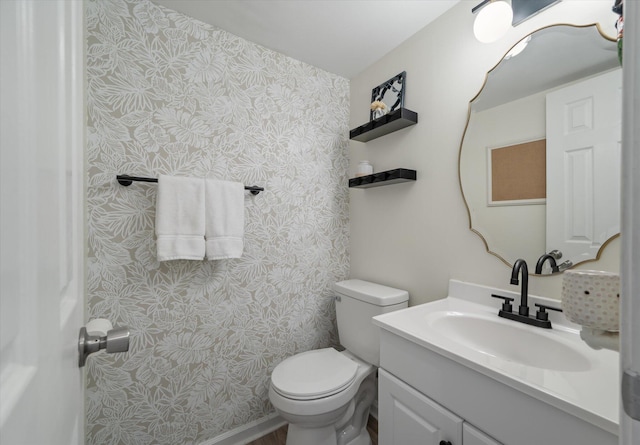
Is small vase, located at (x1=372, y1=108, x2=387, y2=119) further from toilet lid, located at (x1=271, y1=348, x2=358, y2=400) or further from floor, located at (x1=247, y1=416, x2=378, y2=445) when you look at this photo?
floor, located at (x1=247, y1=416, x2=378, y2=445)

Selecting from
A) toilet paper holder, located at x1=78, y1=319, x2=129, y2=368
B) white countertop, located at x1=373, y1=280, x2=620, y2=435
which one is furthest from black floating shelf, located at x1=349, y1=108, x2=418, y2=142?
toilet paper holder, located at x1=78, y1=319, x2=129, y2=368

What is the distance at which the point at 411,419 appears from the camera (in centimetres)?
94

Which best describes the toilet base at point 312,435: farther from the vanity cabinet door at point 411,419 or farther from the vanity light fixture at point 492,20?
the vanity light fixture at point 492,20

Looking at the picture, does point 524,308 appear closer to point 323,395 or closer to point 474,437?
point 474,437

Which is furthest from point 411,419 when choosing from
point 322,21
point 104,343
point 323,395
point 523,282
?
point 322,21

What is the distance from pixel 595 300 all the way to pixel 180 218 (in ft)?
4.61

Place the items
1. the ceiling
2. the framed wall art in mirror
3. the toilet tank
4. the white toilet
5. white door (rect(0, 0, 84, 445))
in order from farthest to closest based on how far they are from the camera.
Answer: the framed wall art in mirror < the toilet tank < the ceiling < the white toilet < white door (rect(0, 0, 84, 445))

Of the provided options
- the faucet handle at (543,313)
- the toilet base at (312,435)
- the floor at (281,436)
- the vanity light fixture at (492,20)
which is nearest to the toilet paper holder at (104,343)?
the toilet base at (312,435)

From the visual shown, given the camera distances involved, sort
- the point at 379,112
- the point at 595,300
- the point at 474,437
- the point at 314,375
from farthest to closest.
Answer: the point at 379,112, the point at 314,375, the point at 474,437, the point at 595,300

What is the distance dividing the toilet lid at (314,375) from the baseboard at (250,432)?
467 mm

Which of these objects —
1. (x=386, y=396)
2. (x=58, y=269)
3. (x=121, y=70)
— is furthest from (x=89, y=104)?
(x=386, y=396)

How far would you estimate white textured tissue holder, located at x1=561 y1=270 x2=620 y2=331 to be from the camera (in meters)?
0.44

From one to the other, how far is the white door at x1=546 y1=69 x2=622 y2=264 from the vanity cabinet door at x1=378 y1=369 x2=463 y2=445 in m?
0.70

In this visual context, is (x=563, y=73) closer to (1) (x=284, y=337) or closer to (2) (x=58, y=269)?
(2) (x=58, y=269)
